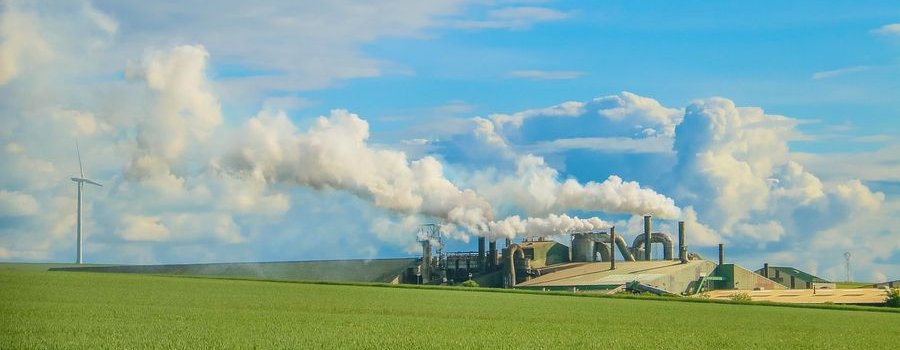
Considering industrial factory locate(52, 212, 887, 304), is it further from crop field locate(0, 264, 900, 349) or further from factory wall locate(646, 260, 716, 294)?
crop field locate(0, 264, 900, 349)

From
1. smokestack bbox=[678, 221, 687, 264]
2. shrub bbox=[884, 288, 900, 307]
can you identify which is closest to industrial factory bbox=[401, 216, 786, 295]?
smokestack bbox=[678, 221, 687, 264]

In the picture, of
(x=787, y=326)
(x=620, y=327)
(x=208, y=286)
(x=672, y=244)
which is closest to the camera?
(x=620, y=327)

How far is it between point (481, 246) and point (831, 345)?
114 meters

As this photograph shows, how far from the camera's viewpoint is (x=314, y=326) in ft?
167

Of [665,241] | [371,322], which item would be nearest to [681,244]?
[665,241]

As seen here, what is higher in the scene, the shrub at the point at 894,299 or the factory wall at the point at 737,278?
the factory wall at the point at 737,278

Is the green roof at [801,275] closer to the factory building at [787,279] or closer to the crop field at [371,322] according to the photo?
the factory building at [787,279]

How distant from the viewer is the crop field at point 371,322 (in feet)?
142

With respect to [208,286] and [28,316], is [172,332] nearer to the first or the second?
[28,316]

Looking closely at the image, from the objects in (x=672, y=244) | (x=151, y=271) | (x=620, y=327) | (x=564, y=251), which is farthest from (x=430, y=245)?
(x=620, y=327)

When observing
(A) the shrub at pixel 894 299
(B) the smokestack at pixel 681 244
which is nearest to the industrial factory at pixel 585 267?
(B) the smokestack at pixel 681 244

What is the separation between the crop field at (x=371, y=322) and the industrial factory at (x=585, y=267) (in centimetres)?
5650

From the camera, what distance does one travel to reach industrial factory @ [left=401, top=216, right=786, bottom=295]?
142 meters

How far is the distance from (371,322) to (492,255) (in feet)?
351
